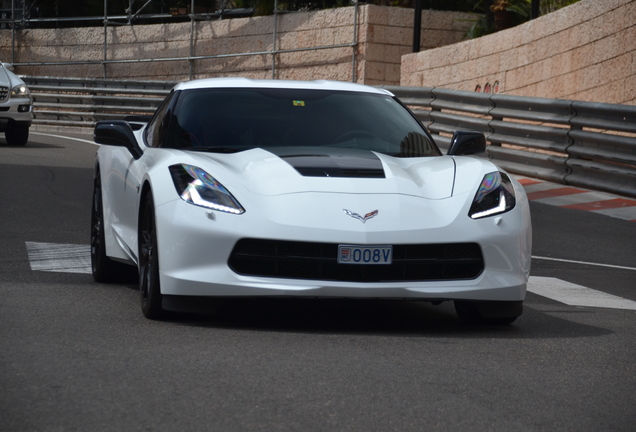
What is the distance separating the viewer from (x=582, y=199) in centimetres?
1277

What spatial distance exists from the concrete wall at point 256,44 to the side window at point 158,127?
816 inches

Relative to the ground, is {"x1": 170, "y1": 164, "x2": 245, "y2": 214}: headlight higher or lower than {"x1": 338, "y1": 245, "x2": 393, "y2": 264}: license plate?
higher

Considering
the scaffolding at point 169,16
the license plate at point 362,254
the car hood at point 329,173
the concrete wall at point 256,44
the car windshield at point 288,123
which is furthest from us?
the scaffolding at point 169,16

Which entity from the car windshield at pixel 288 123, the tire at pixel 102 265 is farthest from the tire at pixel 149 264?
the tire at pixel 102 265

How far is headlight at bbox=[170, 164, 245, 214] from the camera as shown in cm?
516

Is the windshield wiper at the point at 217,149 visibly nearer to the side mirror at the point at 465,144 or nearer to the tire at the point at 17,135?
the side mirror at the point at 465,144

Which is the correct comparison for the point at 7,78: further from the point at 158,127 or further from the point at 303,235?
the point at 303,235

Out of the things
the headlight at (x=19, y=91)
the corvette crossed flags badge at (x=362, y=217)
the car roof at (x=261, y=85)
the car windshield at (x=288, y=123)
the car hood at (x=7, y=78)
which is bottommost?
the headlight at (x=19, y=91)

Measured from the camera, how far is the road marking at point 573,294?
21.8ft

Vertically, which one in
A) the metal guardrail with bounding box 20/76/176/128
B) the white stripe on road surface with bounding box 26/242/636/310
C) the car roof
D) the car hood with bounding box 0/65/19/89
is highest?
the car roof

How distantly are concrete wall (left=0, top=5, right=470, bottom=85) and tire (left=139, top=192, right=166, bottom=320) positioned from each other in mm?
21818

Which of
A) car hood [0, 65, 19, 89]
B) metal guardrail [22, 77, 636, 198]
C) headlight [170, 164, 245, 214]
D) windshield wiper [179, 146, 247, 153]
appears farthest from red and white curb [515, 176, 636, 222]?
car hood [0, 65, 19, 89]

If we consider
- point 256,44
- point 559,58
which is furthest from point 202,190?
point 256,44

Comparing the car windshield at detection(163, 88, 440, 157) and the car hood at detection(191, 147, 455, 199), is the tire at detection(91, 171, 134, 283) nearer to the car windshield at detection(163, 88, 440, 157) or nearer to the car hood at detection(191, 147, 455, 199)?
the car windshield at detection(163, 88, 440, 157)
